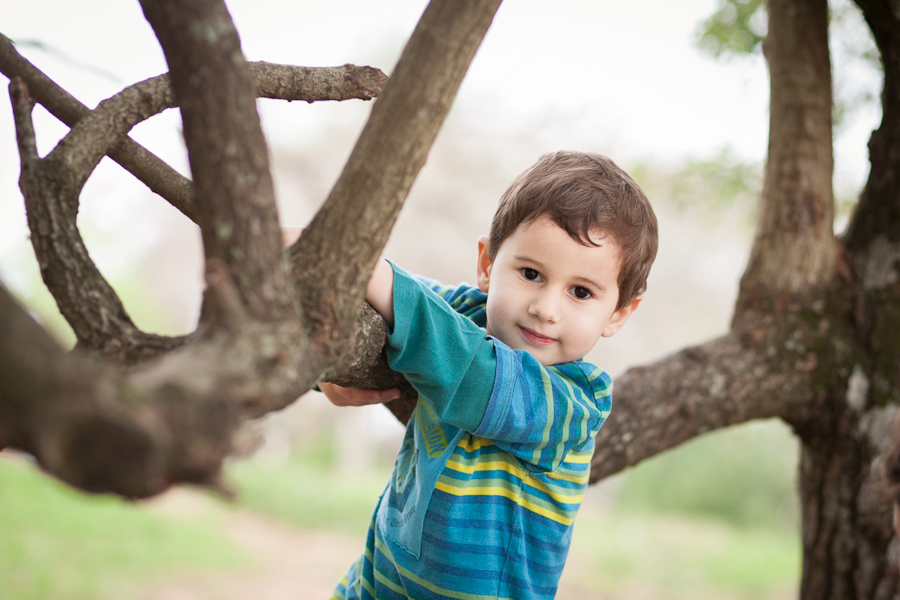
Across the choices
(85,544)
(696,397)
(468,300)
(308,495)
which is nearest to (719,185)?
(696,397)

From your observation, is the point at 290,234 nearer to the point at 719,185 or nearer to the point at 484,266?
the point at 484,266

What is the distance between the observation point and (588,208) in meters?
1.39

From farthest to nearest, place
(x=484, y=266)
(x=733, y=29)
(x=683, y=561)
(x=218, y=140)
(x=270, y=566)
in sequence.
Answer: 1. (x=683, y=561)
2. (x=270, y=566)
3. (x=733, y=29)
4. (x=484, y=266)
5. (x=218, y=140)

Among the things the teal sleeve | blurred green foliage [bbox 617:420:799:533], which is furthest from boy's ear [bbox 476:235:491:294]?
blurred green foliage [bbox 617:420:799:533]

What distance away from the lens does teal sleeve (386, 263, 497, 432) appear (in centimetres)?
116

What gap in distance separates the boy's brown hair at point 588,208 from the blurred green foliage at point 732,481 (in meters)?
8.85

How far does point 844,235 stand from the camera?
2.46 m

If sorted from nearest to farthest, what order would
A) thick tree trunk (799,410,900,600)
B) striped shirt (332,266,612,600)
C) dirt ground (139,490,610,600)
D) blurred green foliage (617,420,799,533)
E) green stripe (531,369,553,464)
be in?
striped shirt (332,266,612,600) → green stripe (531,369,553,464) → thick tree trunk (799,410,900,600) → dirt ground (139,490,610,600) → blurred green foliage (617,420,799,533)

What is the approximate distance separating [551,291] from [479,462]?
396 mm

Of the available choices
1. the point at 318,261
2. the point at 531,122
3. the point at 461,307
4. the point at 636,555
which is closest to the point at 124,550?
the point at 636,555

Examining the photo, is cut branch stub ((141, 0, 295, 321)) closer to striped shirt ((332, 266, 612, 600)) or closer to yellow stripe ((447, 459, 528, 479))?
striped shirt ((332, 266, 612, 600))

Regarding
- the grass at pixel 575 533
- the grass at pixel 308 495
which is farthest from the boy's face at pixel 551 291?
the grass at pixel 308 495

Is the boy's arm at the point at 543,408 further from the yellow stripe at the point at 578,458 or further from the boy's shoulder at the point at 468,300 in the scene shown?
the boy's shoulder at the point at 468,300

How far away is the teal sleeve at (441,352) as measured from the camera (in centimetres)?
116
